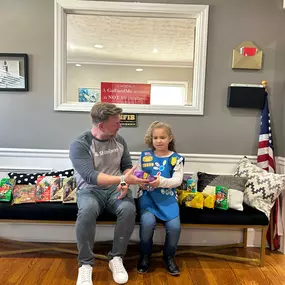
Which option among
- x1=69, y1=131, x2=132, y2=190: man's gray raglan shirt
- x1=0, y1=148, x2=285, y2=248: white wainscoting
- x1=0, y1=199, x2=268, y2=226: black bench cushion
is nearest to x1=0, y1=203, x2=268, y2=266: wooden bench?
x1=0, y1=199, x2=268, y2=226: black bench cushion

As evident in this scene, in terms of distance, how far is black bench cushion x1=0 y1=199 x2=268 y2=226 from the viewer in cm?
210

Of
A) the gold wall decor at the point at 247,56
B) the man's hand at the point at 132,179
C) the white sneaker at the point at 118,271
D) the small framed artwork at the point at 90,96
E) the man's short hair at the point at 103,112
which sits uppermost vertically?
the gold wall decor at the point at 247,56

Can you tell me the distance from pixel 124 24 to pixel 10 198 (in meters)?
1.89

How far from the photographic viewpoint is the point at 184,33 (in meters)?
3.05

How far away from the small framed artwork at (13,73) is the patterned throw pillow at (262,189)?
1.96 meters

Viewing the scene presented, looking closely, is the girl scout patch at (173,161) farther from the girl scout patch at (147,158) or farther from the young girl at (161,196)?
the girl scout patch at (147,158)

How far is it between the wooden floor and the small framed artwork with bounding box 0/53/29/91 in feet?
4.42

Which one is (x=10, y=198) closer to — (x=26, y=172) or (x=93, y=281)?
(x=26, y=172)

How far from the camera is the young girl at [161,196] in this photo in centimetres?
205

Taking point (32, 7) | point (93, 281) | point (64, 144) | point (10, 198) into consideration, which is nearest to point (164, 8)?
point (32, 7)

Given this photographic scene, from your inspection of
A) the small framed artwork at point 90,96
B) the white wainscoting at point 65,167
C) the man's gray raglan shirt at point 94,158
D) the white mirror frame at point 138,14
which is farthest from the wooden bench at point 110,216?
the small framed artwork at point 90,96

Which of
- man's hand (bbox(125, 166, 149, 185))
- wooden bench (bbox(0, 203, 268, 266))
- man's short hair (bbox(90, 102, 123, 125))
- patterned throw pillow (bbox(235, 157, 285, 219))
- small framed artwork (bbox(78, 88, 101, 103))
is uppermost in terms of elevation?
small framed artwork (bbox(78, 88, 101, 103))

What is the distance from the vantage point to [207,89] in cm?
256

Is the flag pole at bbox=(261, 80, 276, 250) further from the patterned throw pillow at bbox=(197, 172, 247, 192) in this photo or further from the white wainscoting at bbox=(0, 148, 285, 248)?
the patterned throw pillow at bbox=(197, 172, 247, 192)
